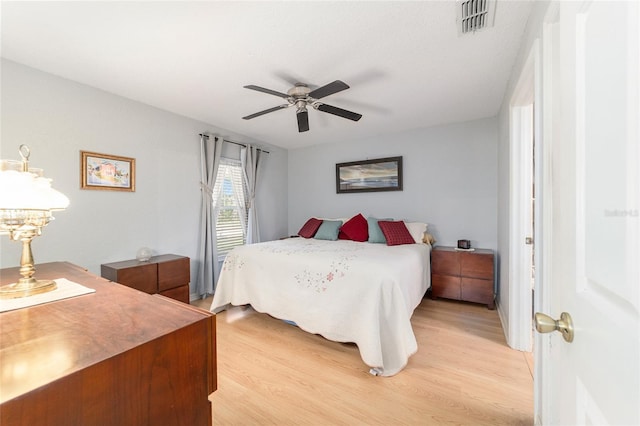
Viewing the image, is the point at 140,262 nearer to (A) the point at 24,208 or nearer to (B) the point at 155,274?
(B) the point at 155,274

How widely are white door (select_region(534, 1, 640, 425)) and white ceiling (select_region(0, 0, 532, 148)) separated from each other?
54.1 inches

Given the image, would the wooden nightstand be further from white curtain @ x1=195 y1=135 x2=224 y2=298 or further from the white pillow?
white curtain @ x1=195 y1=135 x2=224 y2=298

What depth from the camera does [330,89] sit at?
209 centimetres

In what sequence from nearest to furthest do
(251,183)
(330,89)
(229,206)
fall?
1. (330,89)
2. (229,206)
3. (251,183)

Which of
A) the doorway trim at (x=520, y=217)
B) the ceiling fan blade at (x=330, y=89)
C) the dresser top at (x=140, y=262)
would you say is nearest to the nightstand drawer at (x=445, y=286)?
the doorway trim at (x=520, y=217)

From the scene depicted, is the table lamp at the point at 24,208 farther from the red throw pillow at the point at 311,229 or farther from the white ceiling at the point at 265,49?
the red throw pillow at the point at 311,229

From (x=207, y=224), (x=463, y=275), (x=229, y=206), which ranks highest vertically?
(x=229, y=206)

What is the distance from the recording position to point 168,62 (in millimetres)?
2180

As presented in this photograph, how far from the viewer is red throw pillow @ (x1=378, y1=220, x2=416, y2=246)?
342 cm

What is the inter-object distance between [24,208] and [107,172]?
79.9 inches

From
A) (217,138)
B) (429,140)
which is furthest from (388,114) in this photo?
(217,138)

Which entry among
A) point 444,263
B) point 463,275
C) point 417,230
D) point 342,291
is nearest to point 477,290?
point 463,275

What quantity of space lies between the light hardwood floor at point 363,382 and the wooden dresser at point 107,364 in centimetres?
104

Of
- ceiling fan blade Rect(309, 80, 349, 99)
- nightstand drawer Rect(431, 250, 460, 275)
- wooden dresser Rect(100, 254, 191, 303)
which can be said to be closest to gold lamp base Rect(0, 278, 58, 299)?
wooden dresser Rect(100, 254, 191, 303)
